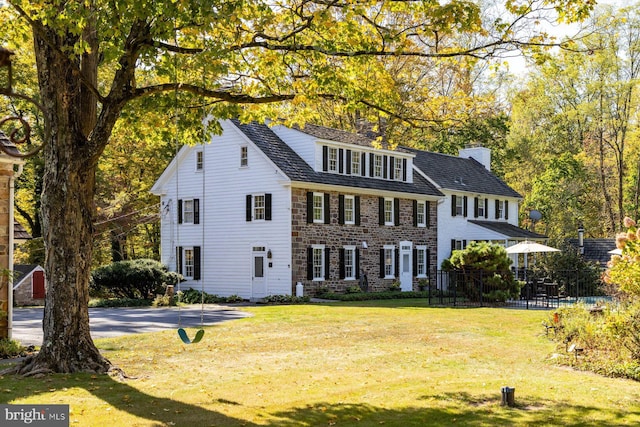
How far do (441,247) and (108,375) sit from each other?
30.5 m

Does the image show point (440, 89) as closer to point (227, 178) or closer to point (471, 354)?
point (227, 178)

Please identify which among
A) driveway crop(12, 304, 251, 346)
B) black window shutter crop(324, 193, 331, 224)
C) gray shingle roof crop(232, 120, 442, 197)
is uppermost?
gray shingle roof crop(232, 120, 442, 197)

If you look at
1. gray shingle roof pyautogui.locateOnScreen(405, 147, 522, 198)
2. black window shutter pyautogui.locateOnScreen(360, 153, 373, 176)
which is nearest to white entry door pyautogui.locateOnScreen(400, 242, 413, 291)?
black window shutter pyautogui.locateOnScreen(360, 153, 373, 176)

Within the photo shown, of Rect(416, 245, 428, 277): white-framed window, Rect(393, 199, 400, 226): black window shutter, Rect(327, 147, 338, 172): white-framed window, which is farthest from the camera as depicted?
Rect(416, 245, 428, 277): white-framed window

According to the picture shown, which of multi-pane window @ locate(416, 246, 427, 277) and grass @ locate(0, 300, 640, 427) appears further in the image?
multi-pane window @ locate(416, 246, 427, 277)

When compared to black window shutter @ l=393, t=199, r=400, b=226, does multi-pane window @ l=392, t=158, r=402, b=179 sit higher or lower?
higher

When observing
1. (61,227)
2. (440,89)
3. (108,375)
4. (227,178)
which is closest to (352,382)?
(108,375)

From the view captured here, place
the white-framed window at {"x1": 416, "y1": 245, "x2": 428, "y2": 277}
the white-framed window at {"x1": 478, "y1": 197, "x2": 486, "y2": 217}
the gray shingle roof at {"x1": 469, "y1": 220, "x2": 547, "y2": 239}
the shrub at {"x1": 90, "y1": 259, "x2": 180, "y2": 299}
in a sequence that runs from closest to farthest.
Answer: the shrub at {"x1": 90, "y1": 259, "x2": 180, "y2": 299}, the white-framed window at {"x1": 416, "y1": 245, "x2": 428, "y2": 277}, the gray shingle roof at {"x1": 469, "y1": 220, "x2": 547, "y2": 239}, the white-framed window at {"x1": 478, "y1": 197, "x2": 486, "y2": 217}

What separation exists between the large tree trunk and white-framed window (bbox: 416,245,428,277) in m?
28.1

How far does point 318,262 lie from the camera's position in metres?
32.5

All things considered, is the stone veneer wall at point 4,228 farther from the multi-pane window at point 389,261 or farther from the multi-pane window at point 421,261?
the multi-pane window at point 421,261

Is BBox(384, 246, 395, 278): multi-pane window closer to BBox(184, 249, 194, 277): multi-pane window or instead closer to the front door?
the front door

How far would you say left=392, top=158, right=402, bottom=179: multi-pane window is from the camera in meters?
37.8

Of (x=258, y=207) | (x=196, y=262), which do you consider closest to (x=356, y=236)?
(x=258, y=207)
